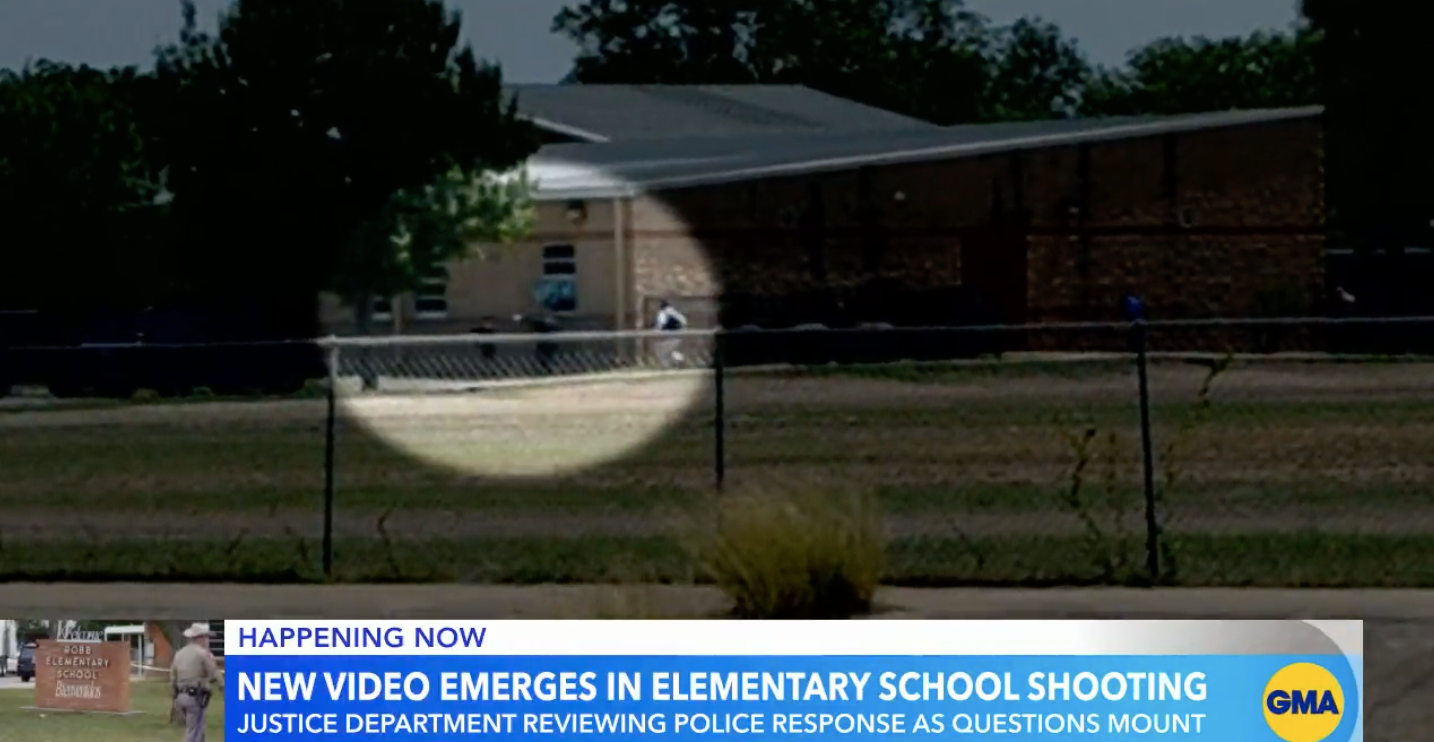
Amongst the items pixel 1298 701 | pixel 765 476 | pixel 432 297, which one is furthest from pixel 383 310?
pixel 1298 701

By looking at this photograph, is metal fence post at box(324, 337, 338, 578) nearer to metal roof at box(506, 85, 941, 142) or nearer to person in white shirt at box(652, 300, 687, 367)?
person in white shirt at box(652, 300, 687, 367)

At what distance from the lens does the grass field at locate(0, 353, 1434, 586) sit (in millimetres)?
13719

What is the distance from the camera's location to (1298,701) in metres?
8.55

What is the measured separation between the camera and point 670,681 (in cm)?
860

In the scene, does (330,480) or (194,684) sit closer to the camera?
(194,684)

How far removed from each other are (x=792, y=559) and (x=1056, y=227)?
432 inches

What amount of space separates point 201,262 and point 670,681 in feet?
42.0

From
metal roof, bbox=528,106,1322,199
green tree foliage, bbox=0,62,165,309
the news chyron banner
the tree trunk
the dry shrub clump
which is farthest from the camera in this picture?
green tree foliage, bbox=0,62,165,309

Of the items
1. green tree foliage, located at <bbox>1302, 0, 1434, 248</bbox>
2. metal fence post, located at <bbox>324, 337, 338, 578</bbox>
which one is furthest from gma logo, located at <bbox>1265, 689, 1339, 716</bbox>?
green tree foliage, located at <bbox>1302, 0, 1434, 248</bbox>

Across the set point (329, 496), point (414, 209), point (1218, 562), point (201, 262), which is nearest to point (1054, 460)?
point (1218, 562)

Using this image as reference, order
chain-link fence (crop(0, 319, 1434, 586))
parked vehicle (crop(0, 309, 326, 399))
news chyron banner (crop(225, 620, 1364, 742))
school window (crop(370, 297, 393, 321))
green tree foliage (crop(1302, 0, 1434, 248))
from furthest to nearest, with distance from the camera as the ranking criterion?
green tree foliage (crop(1302, 0, 1434, 248)), school window (crop(370, 297, 393, 321)), parked vehicle (crop(0, 309, 326, 399)), chain-link fence (crop(0, 319, 1434, 586)), news chyron banner (crop(225, 620, 1364, 742))

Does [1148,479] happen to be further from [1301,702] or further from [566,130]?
[566,130]

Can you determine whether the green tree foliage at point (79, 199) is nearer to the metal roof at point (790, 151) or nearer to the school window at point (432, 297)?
the school window at point (432, 297)

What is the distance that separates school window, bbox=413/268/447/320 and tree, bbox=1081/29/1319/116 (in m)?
6.02
